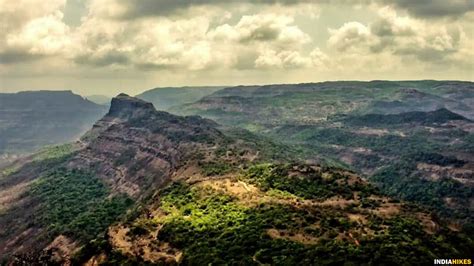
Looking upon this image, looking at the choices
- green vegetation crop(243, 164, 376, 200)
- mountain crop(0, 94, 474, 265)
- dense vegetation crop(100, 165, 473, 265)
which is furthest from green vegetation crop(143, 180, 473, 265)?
green vegetation crop(243, 164, 376, 200)

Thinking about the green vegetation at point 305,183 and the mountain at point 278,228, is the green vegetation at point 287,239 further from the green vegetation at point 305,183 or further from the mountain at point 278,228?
the green vegetation at point 305,183

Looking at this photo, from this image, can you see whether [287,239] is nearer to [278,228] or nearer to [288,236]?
[288,236]

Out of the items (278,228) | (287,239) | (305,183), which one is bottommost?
(287,239)

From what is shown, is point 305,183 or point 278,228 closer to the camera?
point 278,228

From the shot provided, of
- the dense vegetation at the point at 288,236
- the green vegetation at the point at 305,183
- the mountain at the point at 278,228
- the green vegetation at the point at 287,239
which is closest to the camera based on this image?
the green vegetation at the point at 287,239

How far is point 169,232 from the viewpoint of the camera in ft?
435

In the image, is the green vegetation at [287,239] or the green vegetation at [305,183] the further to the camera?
the green vegetation at [305,183]

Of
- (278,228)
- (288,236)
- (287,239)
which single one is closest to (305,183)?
(278,228)

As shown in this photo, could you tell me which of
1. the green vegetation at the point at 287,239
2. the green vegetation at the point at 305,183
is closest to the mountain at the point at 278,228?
the green vegetation at the point at 287,239

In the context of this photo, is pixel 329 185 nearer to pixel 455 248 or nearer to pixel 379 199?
pixel 379 199

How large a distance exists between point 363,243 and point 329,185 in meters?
49.6

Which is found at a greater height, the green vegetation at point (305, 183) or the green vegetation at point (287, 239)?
the green vegetation at point (305, 183)

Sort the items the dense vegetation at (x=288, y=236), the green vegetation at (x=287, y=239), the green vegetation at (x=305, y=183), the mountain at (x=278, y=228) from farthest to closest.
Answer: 1. the green vegetation at (x=305, y=183)
2. the mountain at (x=278, y=228)
3. the dense vegetation at (x=288, y=236)
4. the green vegetation at (x=287, y=239)

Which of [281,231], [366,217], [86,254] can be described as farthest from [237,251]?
[86,254]
